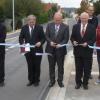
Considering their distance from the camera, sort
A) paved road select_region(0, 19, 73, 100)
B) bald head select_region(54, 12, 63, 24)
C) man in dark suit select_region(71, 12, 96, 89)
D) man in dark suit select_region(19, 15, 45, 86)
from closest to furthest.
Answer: paved road select_region(0, 19, 73, 100), man in dark suit select_region(71, 12, 96, 89), bald head select_region(54, 12, 63, 24), man in dark suit select_region(19, 15, 45, 86)

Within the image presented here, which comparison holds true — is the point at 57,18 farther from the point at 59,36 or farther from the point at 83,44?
the point at 83,44

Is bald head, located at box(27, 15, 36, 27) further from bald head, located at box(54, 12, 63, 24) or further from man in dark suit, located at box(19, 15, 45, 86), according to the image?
bald head, located at box(54, 12, 63, 24)

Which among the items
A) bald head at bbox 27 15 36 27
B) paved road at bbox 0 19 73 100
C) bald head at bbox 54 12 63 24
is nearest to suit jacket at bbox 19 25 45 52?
bald head at bbox 27 15 36 27

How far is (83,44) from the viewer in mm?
10383

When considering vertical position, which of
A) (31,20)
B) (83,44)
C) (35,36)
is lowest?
(83,44)

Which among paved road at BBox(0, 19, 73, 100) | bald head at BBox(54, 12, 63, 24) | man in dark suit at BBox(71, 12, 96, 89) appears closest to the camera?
paved road at BBox(0, 19, 73, 100)

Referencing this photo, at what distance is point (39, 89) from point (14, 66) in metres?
4.77

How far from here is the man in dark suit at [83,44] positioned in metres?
10.4

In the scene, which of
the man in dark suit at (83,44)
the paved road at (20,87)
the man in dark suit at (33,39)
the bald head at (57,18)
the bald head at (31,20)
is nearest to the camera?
the paved road at (20,87)

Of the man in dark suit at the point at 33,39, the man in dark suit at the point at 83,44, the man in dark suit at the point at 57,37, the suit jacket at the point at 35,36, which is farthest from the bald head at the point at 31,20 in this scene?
the man in dark suit at the point at 83,44

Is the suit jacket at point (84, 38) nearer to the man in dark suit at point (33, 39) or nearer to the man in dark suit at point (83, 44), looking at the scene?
the man in dark suit at point (83, 44)

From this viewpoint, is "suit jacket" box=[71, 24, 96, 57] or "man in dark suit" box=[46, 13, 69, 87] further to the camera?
"man in dark suit" box=[46, 13, 69, 87]

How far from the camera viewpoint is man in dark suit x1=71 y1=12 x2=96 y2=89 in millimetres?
10406

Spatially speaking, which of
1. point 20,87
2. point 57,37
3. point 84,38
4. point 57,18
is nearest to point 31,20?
point 57,18
